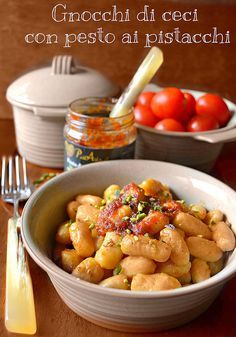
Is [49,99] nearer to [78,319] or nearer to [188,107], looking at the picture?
[188,107]

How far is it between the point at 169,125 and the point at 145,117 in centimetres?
6

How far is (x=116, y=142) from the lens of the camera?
93cm

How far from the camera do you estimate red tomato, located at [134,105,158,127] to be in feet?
3.38

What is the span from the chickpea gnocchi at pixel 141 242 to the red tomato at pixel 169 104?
0.92 feet


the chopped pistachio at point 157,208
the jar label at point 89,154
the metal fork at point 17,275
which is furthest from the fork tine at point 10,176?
the chopped pistachio at point 157,208

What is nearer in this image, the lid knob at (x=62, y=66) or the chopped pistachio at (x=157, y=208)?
the chopped pistachio at (x=157, y=208)

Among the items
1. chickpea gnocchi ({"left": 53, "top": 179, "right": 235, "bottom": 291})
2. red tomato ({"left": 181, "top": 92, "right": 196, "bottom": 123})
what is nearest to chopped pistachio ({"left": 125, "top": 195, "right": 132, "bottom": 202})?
chickpea gnocchi ({"left": 53, "top": 179, "right": 235, "bottom": 291})

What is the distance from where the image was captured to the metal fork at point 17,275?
64 centimetres

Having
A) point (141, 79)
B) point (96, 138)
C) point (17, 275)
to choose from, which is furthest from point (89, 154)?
point (17, 275)

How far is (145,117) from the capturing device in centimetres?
104

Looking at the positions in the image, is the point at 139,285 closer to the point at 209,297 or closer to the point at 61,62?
the point at 209,297

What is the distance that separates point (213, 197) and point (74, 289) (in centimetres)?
31

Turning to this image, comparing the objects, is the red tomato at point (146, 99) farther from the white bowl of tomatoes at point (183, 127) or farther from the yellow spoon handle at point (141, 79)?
the yellow spoon handle at point (141, 79)

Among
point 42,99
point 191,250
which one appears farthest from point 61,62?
point 191,250
